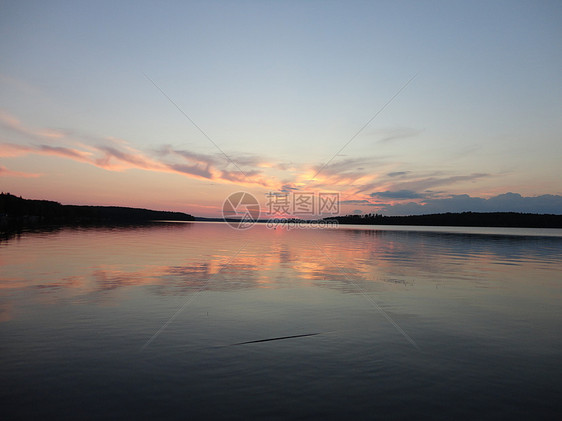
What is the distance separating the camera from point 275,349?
13.0 m

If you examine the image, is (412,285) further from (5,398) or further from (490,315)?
(5,398)

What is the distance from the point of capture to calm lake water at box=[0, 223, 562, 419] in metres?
9.16

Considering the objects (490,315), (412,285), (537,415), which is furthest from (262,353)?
(412,285)

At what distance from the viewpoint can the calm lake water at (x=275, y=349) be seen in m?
9.16

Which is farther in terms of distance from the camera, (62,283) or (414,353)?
(62,283)

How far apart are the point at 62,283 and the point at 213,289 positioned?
10172 millimetres

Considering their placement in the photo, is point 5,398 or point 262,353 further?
point 262,353

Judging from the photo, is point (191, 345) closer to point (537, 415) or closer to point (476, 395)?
point (476, 395)

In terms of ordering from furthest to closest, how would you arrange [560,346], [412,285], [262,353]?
[412,285], [560,346], [262,353]

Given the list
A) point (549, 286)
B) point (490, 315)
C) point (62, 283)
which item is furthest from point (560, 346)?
point (62, 283)

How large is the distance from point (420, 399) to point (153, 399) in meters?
6.90

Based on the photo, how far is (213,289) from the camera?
938 inches

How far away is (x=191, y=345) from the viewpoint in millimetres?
13227

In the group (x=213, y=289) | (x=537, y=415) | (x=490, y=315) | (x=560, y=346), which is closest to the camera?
(x=537, y=415)
